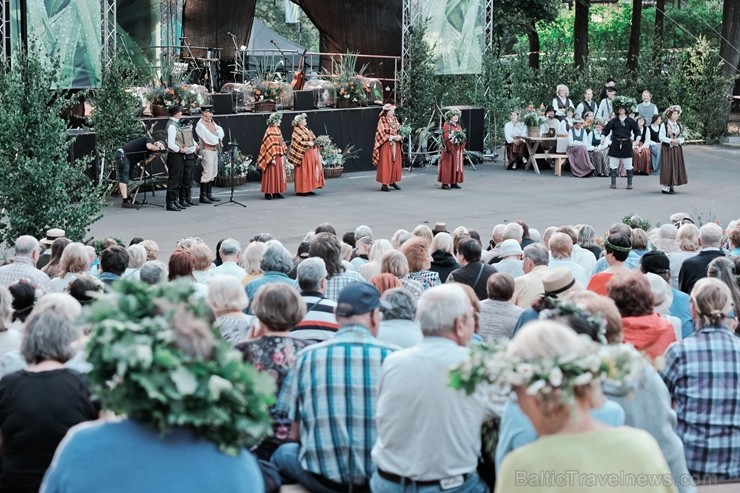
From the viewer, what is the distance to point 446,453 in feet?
13.9

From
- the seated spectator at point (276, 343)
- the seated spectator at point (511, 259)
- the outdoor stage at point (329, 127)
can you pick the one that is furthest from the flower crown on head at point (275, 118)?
the seated spectator at point (276, 343)

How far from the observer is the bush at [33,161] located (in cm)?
1173

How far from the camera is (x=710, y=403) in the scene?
16.7 feet

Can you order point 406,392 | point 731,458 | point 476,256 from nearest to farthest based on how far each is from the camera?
point 406,392
point 731,458
point 476,256

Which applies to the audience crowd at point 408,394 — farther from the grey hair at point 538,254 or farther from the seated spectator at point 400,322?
the grey hair at point 538,254

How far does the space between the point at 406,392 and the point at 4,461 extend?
1466 millimetres

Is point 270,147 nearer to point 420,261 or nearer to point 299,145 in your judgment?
point 299,145

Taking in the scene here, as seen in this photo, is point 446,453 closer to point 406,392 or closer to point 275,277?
point 406,392

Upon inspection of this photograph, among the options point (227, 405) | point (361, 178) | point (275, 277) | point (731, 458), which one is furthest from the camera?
point (361, 178)

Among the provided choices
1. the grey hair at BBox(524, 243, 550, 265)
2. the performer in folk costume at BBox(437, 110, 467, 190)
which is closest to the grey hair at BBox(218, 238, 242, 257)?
the grey hair at BBox(524, 243, 550, 265)

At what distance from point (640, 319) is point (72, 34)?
14.2 m

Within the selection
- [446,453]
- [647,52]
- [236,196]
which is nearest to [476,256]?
[446,453]

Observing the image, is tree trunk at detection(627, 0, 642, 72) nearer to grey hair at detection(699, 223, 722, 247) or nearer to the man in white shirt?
grey hair at detection(699, 223, 722, 247)

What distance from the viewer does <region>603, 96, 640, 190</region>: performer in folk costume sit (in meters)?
20.0
